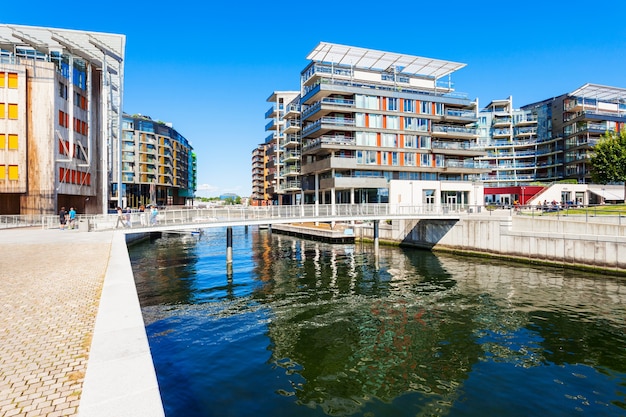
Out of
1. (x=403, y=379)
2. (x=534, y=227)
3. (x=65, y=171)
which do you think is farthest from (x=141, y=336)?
(x=65, y=171)

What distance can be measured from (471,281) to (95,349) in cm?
2473

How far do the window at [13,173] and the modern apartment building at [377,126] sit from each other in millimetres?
35749

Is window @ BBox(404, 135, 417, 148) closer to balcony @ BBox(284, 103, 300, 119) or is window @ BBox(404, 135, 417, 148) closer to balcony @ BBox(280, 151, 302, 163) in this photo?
balcony @ BBox(280, 151, 302, 163)

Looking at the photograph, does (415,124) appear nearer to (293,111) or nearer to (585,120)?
(293,111)

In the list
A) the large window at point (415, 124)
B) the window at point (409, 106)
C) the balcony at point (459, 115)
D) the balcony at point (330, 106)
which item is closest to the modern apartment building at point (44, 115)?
the balcony at point (330, 106)

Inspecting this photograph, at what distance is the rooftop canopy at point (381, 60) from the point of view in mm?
53319

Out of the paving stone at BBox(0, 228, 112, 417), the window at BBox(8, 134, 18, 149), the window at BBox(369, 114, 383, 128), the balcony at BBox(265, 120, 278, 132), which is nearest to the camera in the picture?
the paving stone at BBox(0, 228, 112, 417)

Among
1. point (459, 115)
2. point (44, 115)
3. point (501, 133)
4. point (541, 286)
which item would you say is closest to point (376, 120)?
point (459, 115)

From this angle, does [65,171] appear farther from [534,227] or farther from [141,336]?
[534,227]

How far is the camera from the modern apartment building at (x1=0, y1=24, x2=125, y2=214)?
128 feet

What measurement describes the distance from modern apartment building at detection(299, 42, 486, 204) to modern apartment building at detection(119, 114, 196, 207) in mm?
58395

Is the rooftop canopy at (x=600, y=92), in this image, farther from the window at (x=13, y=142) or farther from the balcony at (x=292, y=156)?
the window at (x=13, y=142)

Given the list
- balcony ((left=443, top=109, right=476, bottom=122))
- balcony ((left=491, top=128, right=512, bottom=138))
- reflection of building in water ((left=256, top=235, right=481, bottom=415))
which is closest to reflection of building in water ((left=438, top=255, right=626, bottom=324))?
reflection of building in water ((left=256, top=235, right=481, bottom=415))

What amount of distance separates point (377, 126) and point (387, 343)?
44.5 metres
